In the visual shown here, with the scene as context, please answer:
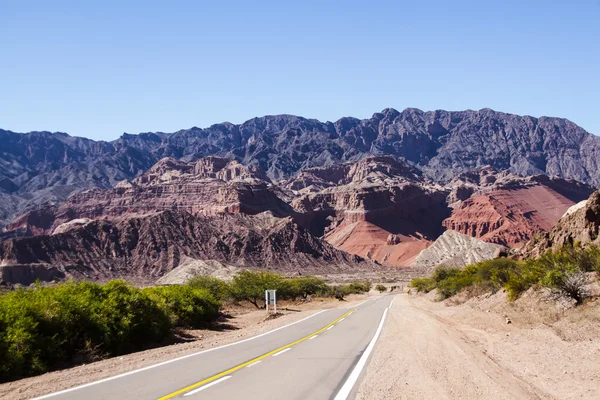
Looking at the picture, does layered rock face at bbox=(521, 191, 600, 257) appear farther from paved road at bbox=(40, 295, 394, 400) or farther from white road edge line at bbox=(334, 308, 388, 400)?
paved road at bbox=(40, 295, 394, 400)

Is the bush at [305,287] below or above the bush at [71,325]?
below

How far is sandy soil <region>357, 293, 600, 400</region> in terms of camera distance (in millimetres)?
9758

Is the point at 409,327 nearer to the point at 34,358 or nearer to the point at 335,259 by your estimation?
the point at 34,358

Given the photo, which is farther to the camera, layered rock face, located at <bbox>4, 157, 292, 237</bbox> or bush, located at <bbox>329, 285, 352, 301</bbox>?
layered rock face, located at <bbox>4, 157, 292, 237</bbox>

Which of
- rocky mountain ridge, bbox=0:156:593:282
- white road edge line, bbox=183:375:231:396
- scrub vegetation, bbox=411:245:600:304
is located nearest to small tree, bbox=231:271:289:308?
scrub vegetation, bbox=411:245:600:304

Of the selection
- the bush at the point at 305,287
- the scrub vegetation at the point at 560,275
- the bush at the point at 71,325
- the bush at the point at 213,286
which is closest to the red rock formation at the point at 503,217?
the bush at the point at 305,287

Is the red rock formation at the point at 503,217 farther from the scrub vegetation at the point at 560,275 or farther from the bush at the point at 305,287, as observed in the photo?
the scrub vegetation at the point at 560,275

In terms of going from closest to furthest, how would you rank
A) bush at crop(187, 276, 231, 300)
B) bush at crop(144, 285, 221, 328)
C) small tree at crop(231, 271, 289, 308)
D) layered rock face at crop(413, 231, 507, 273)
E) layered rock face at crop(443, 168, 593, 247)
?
bush at crop(144, 285, 221, 328), bush at crop(187, 276, 231, 300), small tree at crop(231, 271, 289, 308), layered rock face at crop(413, 231, 507, 273), layered rock face at crop(443, 168, 593, 247)

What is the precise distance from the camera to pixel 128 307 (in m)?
17.8

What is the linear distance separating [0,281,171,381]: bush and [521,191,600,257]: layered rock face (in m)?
21.8

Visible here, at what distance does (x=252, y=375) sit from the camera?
11.0 metres

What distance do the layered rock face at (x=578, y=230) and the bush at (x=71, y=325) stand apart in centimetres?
2184

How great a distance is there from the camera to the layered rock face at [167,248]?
10700 cm

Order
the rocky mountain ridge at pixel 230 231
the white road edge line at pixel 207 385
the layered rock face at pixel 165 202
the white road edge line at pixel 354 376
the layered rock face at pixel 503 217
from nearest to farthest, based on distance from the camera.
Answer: the white road edge line at pixel 354 376, the white road edge line at pixel 207 385, the rocky mountain ridge at pixel 230 231, the layered rock face at pixel 503 217, the layered rock face at pixel 165 202
